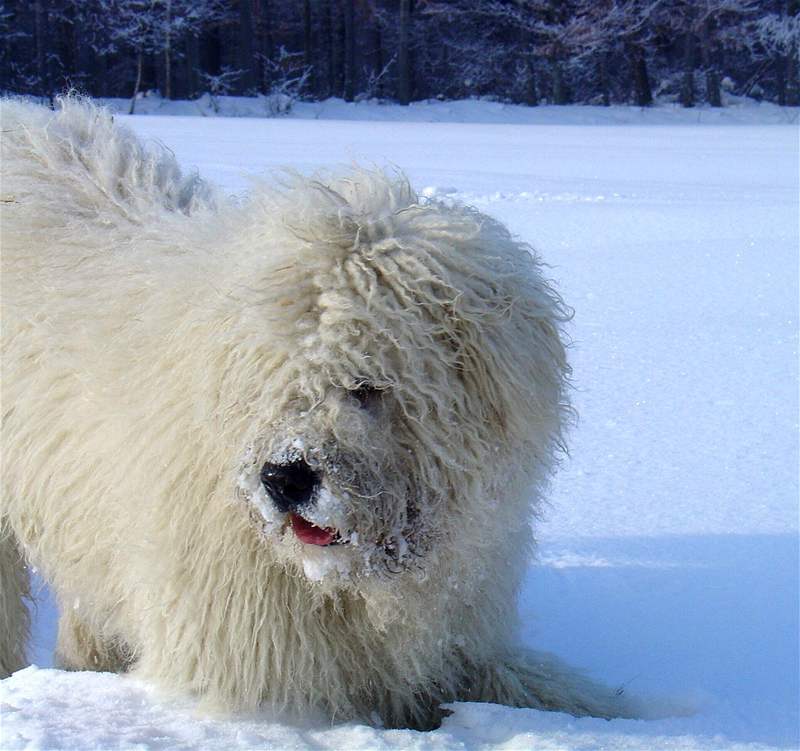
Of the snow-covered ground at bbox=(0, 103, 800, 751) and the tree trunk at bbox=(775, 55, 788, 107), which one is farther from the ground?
the tree trunk at bbox=(775, 55, 788, 107)

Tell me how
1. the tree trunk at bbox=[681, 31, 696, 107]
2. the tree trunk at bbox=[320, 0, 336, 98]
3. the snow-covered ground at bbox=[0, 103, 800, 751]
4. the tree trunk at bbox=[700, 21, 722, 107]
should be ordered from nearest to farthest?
the snow-covered ground at bbox=[0, 103, 800, 751] → the tree trunk at bbox=[681, 31, 696, 107] → the tree trunk at bbox=[700, 21, 722, 107] → the tree trunk at bbox=[320, 0, 336, 98]

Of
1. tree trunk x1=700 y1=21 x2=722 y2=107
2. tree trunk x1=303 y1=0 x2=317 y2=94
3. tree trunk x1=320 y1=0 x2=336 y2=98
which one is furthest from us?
tree trunk x1=320 y1=0 x2=336 y2=98

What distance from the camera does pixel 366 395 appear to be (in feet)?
7.61

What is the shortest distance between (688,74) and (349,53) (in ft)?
30.4

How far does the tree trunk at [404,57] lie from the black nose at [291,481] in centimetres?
2823

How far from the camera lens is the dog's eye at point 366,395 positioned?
7.52ft

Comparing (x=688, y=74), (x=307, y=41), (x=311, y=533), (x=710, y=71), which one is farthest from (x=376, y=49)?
(x=311, y=533)

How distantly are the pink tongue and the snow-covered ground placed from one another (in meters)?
0.48

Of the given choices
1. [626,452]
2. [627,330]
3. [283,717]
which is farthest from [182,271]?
[627,330]

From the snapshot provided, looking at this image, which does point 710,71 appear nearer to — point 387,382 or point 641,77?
point 641,77

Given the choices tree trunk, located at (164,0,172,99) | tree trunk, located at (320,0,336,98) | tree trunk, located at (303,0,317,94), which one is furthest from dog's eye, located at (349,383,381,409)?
tree trunk, located at (303,0,317,94)

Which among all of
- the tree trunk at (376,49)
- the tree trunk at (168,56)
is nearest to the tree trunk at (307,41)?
the tree trunk at (376,49)

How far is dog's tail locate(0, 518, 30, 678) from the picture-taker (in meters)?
3.28

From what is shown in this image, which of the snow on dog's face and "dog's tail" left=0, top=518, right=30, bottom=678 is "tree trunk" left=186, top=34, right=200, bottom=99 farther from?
the snow on dog's face
